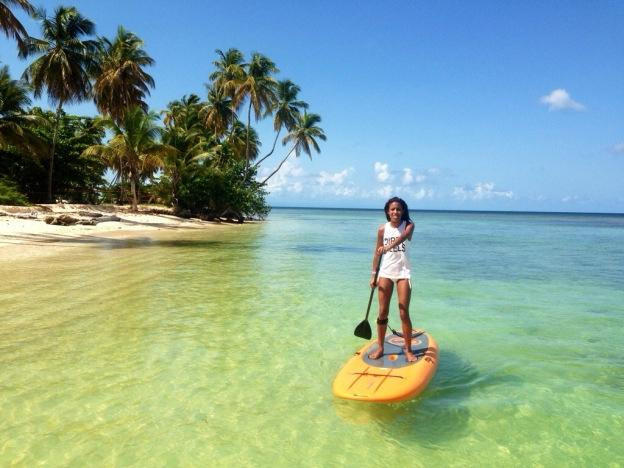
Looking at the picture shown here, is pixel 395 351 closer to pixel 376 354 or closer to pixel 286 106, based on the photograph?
pixel 376 354

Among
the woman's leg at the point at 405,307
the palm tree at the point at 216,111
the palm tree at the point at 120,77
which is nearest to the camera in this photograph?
Result: the woman's leg at the point at 405,307

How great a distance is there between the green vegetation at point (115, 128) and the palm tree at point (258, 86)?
100 millimetres

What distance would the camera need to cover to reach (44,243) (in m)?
17.3

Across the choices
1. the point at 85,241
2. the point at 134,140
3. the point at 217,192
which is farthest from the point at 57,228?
the point at 217,192

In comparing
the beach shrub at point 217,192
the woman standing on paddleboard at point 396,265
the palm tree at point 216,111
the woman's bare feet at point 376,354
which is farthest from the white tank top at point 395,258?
the palm tree at point 216,111

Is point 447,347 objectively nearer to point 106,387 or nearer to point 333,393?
point 333,393

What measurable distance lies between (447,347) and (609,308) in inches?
209

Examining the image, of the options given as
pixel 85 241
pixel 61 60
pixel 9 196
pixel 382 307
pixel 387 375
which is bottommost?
pixel 85 241

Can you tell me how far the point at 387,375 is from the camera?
4.41 metres

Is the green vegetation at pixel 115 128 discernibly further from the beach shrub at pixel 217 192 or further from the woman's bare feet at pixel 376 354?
the woman's bare feet at pixel 376 354

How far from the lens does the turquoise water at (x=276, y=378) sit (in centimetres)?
353

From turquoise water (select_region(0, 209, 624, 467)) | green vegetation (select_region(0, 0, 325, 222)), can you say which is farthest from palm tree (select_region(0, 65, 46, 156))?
turquoise water (select_region(0, 209, 624, 467))

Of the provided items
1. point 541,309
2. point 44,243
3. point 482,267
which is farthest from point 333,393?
point 44,243

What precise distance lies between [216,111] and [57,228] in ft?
94.2
